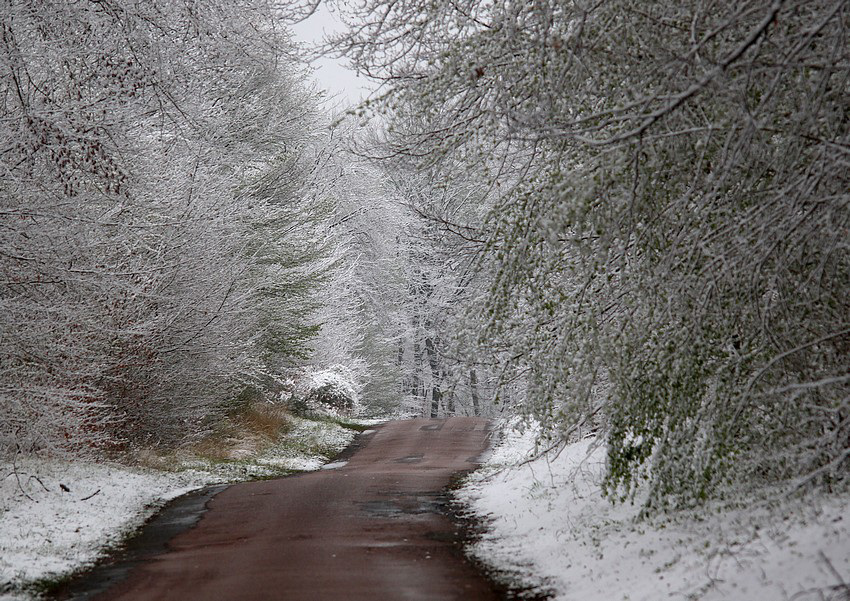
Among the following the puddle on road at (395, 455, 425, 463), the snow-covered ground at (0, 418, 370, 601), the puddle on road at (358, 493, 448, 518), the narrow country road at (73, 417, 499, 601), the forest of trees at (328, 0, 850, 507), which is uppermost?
the forest of trees at (328, 0, 850, 507)

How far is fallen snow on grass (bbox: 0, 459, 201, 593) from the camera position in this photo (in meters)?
8.81

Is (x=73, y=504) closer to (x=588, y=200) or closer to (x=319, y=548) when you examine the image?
(x=319, y=548)

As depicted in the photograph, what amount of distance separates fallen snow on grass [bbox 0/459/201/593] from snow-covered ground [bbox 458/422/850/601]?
4.29 metres

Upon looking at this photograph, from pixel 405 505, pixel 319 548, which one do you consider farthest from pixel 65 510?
pixel 405 505

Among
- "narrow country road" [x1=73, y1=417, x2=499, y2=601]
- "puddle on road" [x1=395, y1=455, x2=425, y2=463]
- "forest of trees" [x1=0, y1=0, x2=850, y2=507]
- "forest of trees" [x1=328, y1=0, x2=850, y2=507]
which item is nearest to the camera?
"forest of trees" [x1=328, y1=0, x2=850, y2=507]

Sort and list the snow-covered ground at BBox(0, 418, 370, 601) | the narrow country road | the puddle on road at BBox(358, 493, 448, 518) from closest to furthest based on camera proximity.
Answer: the narrow country road → the snow-covered ground at BBox(0, 418, 370, 601) → the puddle on road at BBox(358, 493, 448, 518)

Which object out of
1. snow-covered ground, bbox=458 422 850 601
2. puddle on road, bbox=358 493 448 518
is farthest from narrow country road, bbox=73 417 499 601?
snow-covered ground, bbox=458 422 850 601

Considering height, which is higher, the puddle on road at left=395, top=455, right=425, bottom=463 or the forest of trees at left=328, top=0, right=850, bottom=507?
the forest of trees at left=328, top=0, right=850, bottom=507

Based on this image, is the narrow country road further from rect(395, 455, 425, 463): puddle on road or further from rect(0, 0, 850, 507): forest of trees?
rect(395, 455, 425, 463): puddle on road

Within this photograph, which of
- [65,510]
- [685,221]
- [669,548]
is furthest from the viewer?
[65,510]

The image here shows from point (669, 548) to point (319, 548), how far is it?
3.76 meters

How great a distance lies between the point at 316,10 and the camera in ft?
28.2

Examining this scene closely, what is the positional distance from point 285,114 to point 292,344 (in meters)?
5.95

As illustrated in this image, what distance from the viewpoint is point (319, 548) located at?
9117 millimetres
